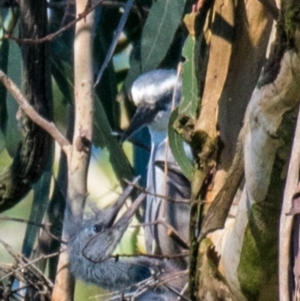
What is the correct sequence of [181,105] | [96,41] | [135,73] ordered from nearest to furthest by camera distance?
[181,105], [135,73], [96,41]

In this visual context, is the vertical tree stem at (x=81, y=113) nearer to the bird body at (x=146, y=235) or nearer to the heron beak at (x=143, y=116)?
the bird body at (x=146, y=235)

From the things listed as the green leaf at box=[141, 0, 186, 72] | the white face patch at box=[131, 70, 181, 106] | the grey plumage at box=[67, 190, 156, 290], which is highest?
the green leaf at box=[141, 0, 186, 72]

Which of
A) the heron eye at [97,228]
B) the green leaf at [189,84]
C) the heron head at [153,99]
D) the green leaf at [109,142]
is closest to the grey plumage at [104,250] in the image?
the heron eye at [97,228]

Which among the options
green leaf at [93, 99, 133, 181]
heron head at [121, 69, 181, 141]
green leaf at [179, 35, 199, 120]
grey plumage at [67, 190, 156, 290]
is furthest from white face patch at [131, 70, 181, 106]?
green leaf at [179, 35, 199, 120]

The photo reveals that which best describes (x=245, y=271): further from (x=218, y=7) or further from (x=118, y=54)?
(x=118, y=54)

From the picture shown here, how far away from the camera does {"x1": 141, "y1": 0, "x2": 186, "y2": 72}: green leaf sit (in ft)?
5.27

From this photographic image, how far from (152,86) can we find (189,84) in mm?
795

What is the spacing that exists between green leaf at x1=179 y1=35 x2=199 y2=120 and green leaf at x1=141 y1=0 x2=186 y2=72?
1.34 ft

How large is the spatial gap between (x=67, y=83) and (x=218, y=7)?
890 mm

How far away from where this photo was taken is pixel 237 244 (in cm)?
87

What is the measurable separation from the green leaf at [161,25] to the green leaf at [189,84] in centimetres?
41

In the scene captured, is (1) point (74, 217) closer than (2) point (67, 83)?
Yes

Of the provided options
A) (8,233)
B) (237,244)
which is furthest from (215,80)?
(8,233)

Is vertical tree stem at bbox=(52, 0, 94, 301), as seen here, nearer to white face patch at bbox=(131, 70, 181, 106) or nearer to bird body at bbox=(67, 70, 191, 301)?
bird body at bbox=(67, 70, 191, 301)
